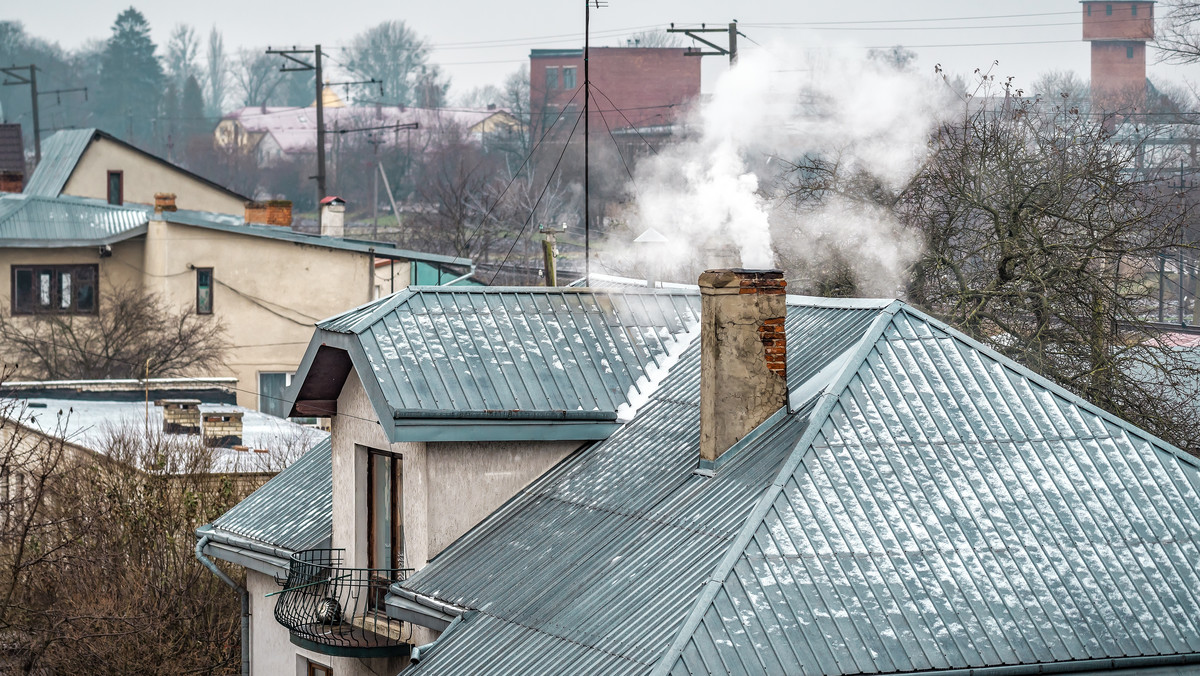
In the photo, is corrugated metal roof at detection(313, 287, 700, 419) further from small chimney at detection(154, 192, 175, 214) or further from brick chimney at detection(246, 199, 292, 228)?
brick chimney at detection(246, 199, 292, 228)

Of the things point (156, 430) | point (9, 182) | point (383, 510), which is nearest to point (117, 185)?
point (9, 182)

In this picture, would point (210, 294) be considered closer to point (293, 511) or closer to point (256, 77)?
point (293, 511)

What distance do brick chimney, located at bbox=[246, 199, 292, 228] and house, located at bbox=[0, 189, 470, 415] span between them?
71cm

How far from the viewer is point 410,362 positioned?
47.2 feet

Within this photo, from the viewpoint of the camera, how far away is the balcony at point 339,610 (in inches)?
584

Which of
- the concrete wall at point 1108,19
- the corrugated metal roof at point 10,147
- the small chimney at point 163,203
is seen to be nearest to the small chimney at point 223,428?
the small chimney at point 163,203

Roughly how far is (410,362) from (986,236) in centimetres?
1534

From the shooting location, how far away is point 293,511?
1855cm

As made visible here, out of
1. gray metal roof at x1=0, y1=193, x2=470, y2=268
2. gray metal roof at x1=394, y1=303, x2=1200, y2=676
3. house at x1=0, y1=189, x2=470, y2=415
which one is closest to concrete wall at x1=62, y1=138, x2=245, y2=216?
gray metal roof at x1=0, y1=193, x2=470, y2=268

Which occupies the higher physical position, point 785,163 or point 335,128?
point 335,128

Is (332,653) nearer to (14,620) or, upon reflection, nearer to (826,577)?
(826,577)

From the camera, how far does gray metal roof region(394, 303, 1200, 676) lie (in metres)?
10.9

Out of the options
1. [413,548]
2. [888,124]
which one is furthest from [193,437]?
[413,548]

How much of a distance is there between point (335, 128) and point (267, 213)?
71.0 metres
